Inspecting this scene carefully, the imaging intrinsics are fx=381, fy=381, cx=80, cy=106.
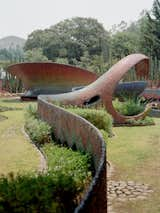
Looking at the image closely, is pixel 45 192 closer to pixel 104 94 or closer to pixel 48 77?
pixel 104 94

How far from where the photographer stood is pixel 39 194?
180 inches

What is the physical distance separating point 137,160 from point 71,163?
8.41ft

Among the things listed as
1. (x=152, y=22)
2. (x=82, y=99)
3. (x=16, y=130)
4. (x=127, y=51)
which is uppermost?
(x=152, y=22)

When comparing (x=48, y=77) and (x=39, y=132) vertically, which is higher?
(x=48, y=77)

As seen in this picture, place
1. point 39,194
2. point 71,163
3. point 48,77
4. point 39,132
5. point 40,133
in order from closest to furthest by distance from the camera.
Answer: point 39,194 → point 71,163 → point 40,133 → point 39,132 → point 48,77

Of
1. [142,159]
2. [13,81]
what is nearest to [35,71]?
[13,81]

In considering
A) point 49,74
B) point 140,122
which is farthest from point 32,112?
point 49,74

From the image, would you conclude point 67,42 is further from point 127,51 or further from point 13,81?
point 13,81

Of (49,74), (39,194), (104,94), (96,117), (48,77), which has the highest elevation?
(49,74)

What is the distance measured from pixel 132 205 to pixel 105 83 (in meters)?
10.1

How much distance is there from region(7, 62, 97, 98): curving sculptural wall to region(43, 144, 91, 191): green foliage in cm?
1881

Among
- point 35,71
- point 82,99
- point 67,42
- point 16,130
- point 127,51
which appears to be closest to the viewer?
point 16,130

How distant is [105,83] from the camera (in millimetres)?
16344

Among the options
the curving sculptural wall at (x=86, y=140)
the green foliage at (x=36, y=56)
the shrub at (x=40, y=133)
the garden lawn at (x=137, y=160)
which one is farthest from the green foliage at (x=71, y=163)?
the green foliage at (x=36, y=56)
